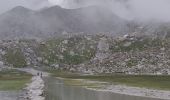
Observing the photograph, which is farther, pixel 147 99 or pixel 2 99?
pixel 147 99

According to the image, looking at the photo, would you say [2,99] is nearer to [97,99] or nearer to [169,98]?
[97,99]

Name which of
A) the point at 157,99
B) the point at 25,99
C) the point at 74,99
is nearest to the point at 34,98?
the point at 25,99

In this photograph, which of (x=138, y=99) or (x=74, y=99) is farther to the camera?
(x=138, y=99)

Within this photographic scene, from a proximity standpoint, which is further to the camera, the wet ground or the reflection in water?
the reflection in water

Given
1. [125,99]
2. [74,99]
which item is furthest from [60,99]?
[125,99]

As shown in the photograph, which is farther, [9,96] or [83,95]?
[83,95]

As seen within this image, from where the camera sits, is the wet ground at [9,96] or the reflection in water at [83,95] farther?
the reflection in water at [83,95]

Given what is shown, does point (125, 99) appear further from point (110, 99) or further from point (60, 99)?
point (60, 99)

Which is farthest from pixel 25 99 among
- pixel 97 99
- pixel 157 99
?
pixel 157 99

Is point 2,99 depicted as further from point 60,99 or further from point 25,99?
point 60,99
